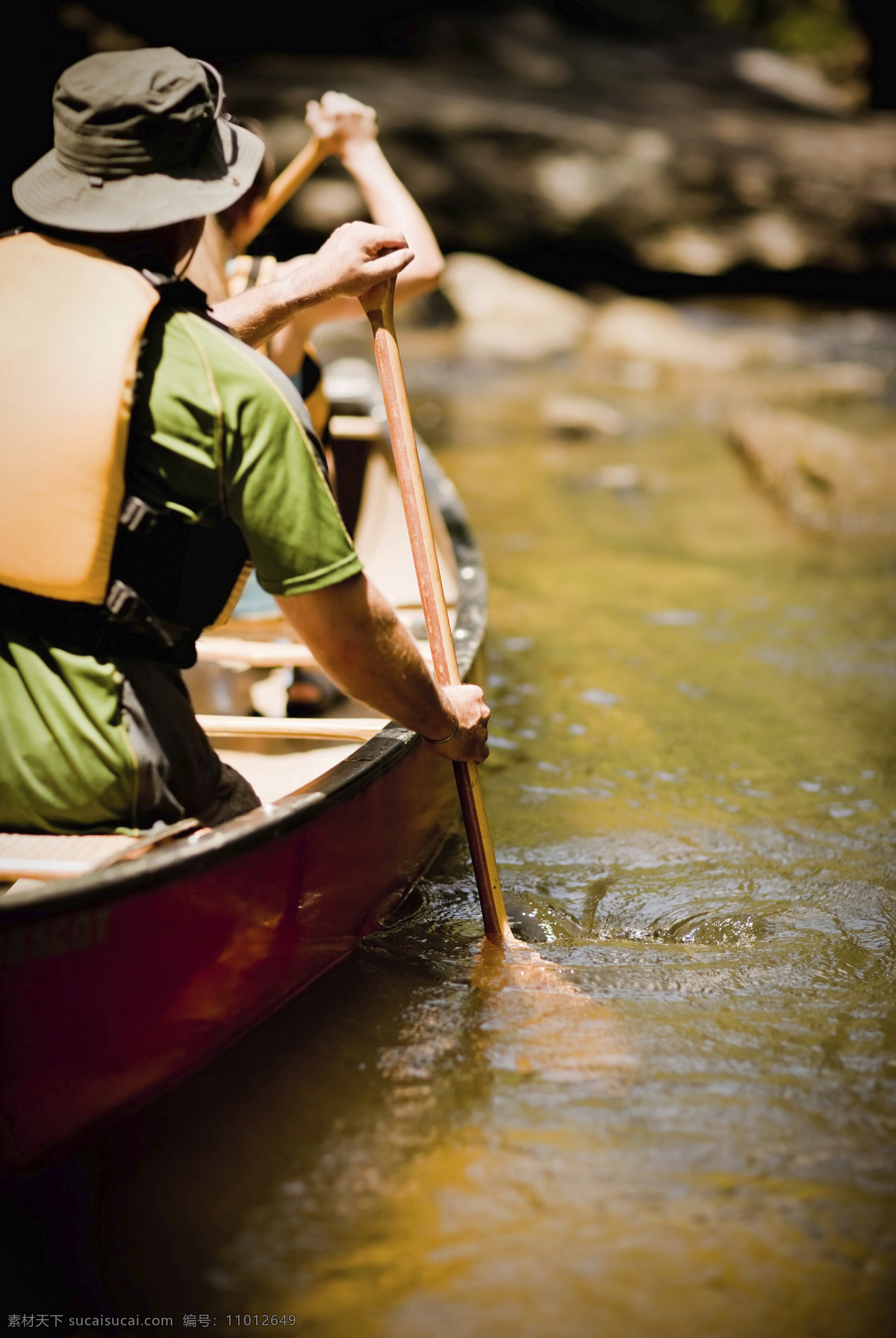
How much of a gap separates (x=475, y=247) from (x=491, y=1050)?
12558mm

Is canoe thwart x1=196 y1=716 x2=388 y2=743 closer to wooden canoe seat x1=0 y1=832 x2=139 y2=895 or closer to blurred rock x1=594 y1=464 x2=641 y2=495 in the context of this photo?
wooden canoe seat x1=0 y1=832 x2=139 y2=895

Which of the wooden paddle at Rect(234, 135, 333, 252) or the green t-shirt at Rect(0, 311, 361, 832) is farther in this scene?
the wooden paddle at Rect(234, 135, 333, 252)

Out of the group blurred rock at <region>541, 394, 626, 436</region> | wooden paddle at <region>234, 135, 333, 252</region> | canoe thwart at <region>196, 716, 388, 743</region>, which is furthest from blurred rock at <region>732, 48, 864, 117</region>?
canoe thwart at <region>196, 716, 388, 743</region>

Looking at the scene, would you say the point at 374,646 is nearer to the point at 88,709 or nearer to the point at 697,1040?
the point at 88,709

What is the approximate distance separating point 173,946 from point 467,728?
68cm

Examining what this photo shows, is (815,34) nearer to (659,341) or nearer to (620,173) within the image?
(620,173)

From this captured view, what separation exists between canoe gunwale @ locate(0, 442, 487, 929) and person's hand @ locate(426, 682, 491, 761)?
0.60 ft

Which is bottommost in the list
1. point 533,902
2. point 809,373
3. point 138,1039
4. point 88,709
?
point 809,373

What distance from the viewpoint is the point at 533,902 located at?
2764mm

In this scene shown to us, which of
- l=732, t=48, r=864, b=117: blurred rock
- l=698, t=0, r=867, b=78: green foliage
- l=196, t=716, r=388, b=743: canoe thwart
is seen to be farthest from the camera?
l=698, t=0, r=867, b=78: green foliage

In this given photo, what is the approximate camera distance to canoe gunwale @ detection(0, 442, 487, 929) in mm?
1644

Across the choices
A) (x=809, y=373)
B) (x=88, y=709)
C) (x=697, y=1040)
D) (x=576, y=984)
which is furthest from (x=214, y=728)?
(x=809, y=373)

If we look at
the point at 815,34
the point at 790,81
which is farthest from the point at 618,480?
the point at 815,34

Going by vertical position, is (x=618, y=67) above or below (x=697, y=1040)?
above
